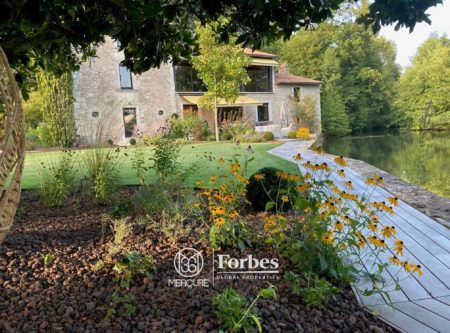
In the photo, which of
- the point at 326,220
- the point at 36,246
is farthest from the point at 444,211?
the point at 36,246

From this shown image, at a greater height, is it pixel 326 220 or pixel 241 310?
pixel 326 220

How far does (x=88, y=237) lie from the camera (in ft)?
10.9

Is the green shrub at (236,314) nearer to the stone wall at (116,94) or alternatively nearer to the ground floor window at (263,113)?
the stone wall at (116,94)

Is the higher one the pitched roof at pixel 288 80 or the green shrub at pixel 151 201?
the pitched roof at pixel 288 80

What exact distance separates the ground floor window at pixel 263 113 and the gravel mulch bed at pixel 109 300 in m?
20.4

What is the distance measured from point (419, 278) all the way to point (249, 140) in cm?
1320

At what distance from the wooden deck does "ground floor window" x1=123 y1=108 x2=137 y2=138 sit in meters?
16.1

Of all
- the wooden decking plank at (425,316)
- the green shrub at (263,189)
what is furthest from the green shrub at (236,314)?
the green shrub at (263,189)

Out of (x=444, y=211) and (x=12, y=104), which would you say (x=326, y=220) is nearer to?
(x=12, y=104)

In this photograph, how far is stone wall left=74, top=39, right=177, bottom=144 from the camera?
16719 millimetres

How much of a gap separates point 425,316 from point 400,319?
0.17 m

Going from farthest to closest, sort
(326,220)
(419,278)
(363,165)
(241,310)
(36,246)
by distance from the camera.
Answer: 1. (363,165)
2. (36,246)
3. (419,278)
4. (326,220)
5. (241,310)

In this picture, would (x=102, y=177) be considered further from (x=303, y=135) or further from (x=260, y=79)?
(x=260, y=79)

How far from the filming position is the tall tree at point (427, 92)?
1088 inches
